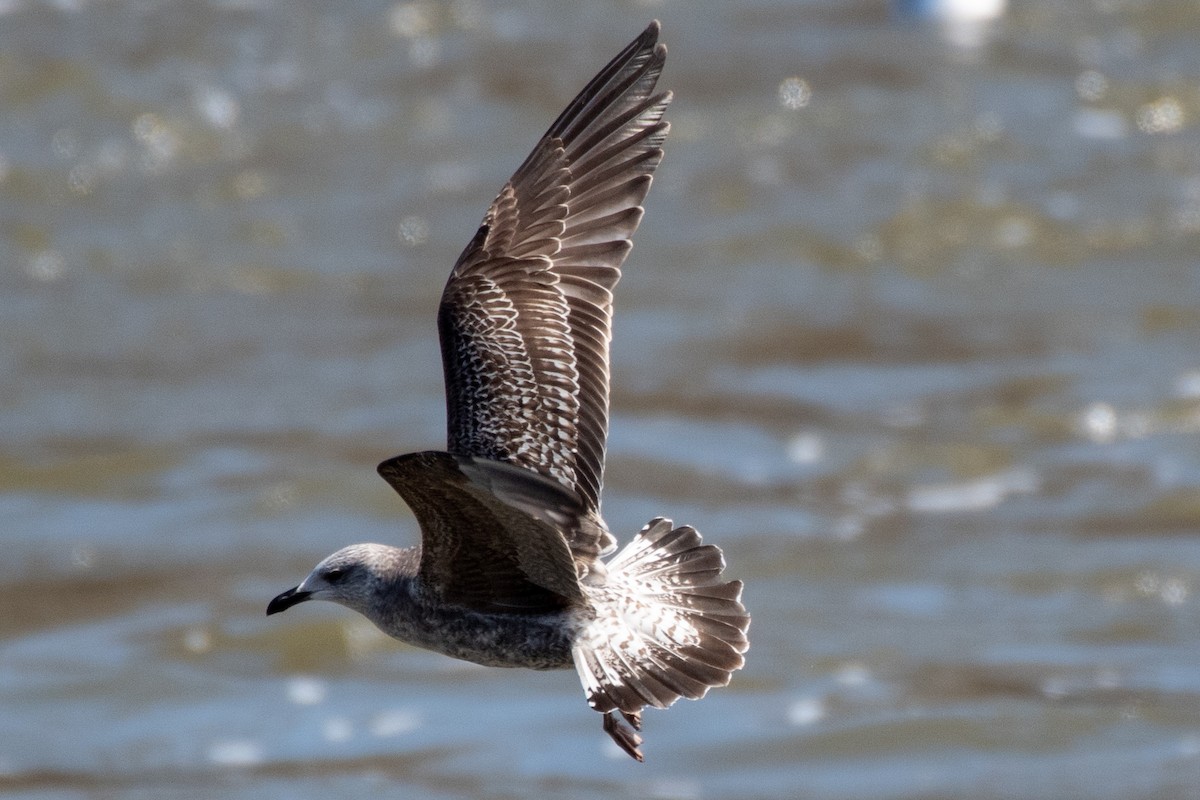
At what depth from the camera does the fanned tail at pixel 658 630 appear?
5176 mm

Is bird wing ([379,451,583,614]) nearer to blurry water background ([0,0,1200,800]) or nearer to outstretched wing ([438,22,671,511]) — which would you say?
outstretched wing ([438,22,671,511])

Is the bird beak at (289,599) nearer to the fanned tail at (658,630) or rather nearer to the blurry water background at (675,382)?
the fanned tail at (658,630)

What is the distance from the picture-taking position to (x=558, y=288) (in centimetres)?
582

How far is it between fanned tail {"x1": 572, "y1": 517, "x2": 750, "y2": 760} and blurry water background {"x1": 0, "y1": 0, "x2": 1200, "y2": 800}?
4788mm

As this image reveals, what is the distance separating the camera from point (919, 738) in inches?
430

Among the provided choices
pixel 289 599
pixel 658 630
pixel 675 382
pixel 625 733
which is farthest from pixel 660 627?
pixel 675 382

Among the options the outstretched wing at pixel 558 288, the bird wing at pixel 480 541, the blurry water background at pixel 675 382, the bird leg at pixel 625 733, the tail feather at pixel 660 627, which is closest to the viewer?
the bird wing at pixel 480 541

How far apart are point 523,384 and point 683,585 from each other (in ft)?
2.13

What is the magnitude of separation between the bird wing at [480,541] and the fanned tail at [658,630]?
0.14m

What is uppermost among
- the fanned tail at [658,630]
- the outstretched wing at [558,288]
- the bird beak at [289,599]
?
the outstretched wing at [558,288]

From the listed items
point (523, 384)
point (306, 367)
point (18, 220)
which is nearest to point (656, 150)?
point (523, 384)

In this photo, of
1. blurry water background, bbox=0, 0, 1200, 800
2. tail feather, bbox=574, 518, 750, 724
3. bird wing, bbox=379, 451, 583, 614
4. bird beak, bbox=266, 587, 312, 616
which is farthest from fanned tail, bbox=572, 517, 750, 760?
blurry water background, bbox=0, 0, 1200, 800

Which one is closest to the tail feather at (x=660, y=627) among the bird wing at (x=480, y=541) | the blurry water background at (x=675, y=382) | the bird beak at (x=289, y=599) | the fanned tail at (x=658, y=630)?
the fanned tail at (x=658, y=630)

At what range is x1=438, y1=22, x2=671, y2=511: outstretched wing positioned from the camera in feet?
18.1
